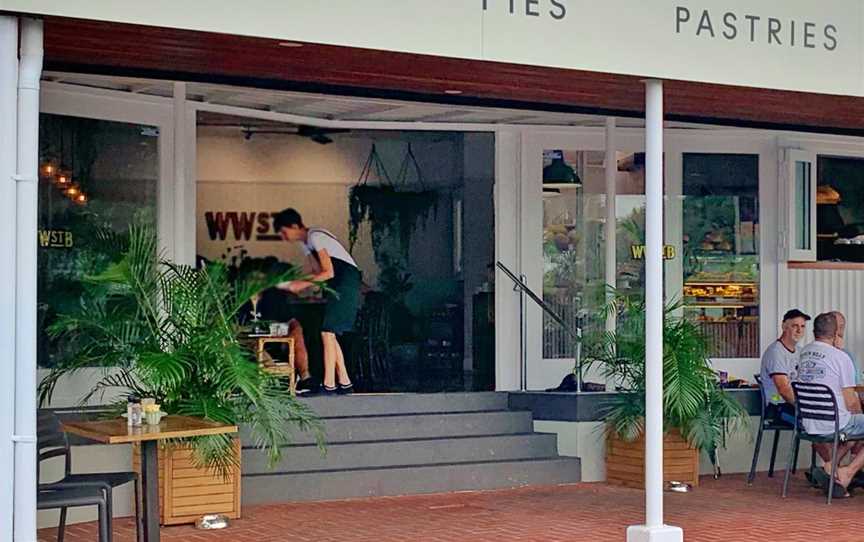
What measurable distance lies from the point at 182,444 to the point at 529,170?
474cm

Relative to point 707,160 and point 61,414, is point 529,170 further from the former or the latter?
point 61,414

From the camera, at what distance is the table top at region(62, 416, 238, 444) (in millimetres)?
6766

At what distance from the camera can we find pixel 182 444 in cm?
873

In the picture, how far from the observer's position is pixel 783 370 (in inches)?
441

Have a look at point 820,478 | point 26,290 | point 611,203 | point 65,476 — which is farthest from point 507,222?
point 26,290

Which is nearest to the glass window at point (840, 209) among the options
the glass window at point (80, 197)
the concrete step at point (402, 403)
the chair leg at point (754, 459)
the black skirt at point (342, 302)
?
the chair leg at point (754, 459)

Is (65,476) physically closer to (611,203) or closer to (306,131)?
(611,203)

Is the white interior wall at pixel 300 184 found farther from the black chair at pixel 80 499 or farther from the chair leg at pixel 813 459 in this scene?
the black chair at pixel 80 499

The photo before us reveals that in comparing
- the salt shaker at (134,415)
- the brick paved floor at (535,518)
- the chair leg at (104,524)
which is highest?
the salt shaker at (134,415)

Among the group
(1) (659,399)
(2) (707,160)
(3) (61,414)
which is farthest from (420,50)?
(2) (707,160)

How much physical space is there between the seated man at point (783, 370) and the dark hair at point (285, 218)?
5.25m

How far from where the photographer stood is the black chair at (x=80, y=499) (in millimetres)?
6703

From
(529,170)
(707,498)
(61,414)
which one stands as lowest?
(707,498)

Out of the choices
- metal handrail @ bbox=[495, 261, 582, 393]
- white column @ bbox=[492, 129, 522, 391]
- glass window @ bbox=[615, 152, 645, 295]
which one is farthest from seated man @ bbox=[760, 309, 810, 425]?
white column @ bbox=[492, 129, 522, 391]
